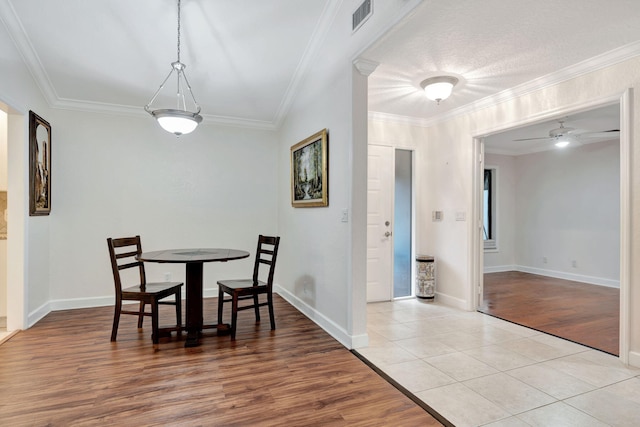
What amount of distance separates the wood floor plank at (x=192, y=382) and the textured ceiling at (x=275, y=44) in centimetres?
246

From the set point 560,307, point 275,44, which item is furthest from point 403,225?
point 275,44

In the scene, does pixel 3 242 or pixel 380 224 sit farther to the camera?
pixel 380 224

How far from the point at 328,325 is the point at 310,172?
1.62 meters

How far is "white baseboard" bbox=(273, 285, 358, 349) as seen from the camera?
116 inches

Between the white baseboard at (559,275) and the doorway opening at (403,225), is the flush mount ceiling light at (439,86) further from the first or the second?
the white baseboard at (559,275)

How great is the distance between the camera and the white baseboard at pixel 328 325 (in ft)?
9.64

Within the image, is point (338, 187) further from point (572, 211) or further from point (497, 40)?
point (572, 211)

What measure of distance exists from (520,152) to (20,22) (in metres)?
7.61

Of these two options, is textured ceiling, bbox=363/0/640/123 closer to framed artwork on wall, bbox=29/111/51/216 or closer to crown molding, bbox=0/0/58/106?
crown molding, bbox=0/0/58/106

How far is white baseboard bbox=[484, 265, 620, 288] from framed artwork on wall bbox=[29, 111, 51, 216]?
715cm

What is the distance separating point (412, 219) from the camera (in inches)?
188

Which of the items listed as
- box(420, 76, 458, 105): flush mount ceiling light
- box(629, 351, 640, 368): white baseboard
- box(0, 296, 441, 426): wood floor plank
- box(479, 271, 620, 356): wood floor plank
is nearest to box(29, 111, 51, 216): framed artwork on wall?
box(0, 296, 441, 426): wood floor plank

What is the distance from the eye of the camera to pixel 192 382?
234 centimetres

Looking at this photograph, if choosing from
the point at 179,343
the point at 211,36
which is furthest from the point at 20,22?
the point at 179,343
